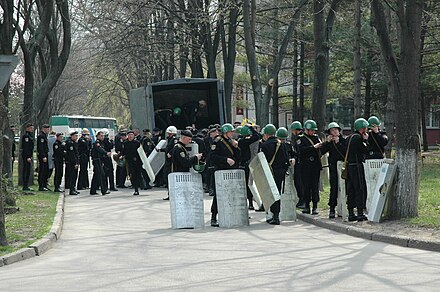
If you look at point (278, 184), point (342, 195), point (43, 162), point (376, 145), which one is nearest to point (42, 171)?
point (43, 162)

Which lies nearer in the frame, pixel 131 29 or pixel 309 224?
pixel 309 224

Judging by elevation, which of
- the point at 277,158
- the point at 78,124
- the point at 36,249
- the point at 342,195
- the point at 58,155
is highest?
the point at 78,124

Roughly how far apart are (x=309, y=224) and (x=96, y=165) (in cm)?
1070

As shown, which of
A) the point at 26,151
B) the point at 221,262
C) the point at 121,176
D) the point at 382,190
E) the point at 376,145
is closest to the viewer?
the point at 221,262

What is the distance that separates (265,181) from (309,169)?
1.75 metres

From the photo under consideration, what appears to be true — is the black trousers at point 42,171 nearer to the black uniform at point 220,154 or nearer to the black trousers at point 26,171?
the black trousers at point 26,171

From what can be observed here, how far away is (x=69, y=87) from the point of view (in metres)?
69.9

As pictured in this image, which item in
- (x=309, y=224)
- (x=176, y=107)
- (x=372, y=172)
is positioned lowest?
(x=309, y=224)

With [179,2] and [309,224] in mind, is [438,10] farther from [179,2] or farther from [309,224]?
[309,224]

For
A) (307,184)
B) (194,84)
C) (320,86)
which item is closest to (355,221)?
(307,184)

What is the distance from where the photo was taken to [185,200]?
586 inches

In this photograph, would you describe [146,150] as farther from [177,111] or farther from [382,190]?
[382,190]

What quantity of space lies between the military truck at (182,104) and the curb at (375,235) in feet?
41.8

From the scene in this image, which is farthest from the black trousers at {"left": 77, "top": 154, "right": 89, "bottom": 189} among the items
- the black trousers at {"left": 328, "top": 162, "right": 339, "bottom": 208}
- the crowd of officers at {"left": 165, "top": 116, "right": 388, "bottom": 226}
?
the black trousers at {"left": 328, "top": 162, "right": 339, "bottom": 208}
